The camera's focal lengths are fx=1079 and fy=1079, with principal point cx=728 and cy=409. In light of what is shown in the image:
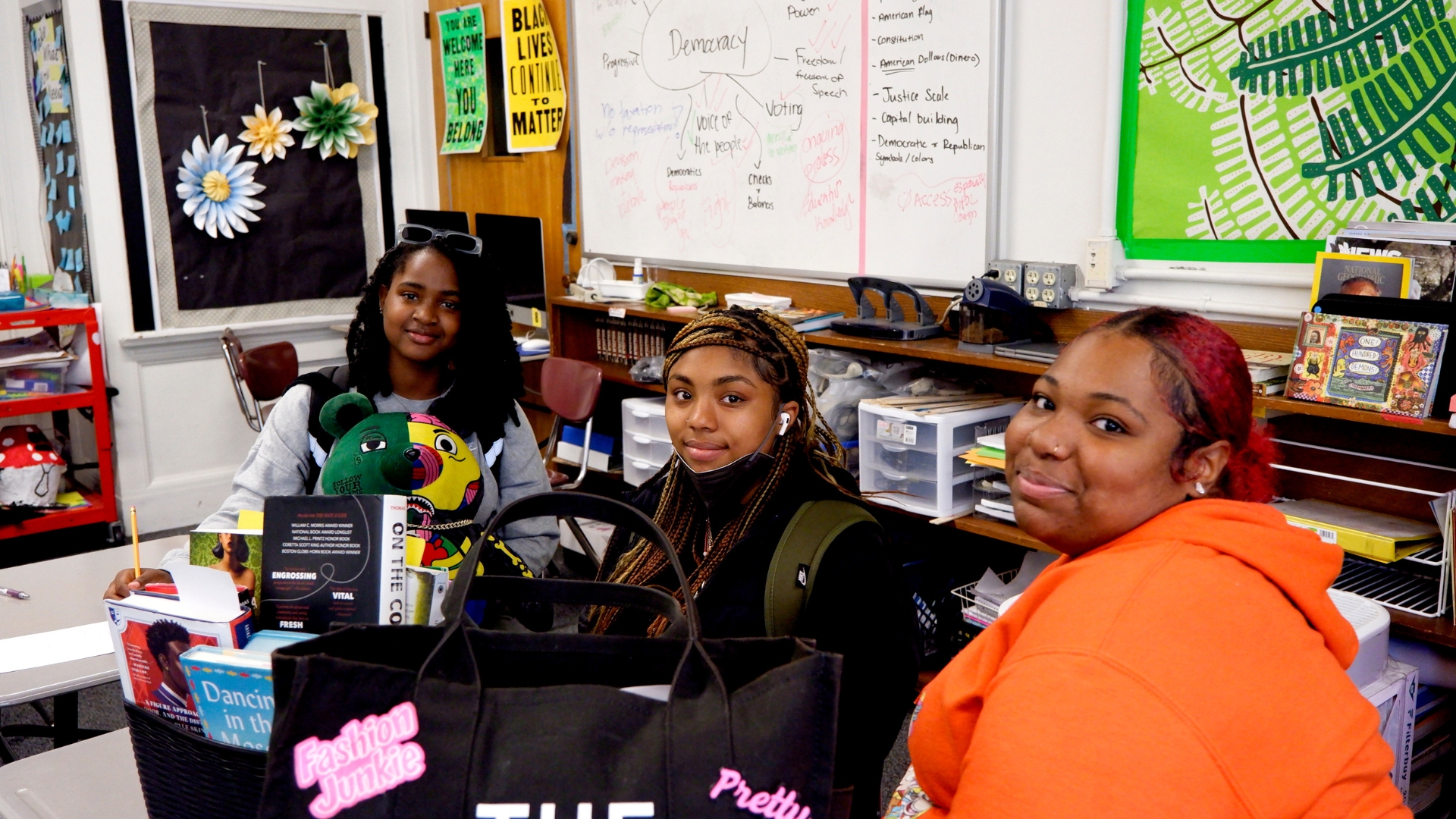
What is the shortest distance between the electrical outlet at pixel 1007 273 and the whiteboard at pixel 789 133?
14 centimetres

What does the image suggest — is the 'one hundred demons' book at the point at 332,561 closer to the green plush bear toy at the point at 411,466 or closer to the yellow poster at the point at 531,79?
the green plush bear toy at the point at 411,466

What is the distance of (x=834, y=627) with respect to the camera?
133 centimetres

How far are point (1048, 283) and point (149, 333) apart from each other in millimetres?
3752

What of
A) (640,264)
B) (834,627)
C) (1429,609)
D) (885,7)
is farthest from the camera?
(640,264)

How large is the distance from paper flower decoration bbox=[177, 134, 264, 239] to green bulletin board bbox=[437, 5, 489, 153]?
0.88m

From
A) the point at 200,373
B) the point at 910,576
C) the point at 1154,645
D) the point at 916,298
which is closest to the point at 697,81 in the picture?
the point at 916,298

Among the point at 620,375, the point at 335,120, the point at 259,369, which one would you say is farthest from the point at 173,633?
the point at 335,120

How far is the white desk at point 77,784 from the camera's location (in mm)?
1223

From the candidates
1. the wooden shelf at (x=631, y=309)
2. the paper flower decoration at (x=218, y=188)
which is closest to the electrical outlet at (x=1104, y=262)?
the wooden shelf at (x=631, y=309)

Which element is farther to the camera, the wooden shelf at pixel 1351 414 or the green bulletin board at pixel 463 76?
the green bulletin board at pixel 463 76

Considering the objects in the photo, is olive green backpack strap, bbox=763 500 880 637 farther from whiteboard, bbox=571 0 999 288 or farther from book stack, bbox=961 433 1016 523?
whiteboard, bbox=571 0 999 288

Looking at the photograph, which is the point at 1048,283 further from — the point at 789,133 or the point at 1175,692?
the point at 1175,692

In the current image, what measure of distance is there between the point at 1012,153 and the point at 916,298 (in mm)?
450

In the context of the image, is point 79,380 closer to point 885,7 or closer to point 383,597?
point 885,7
